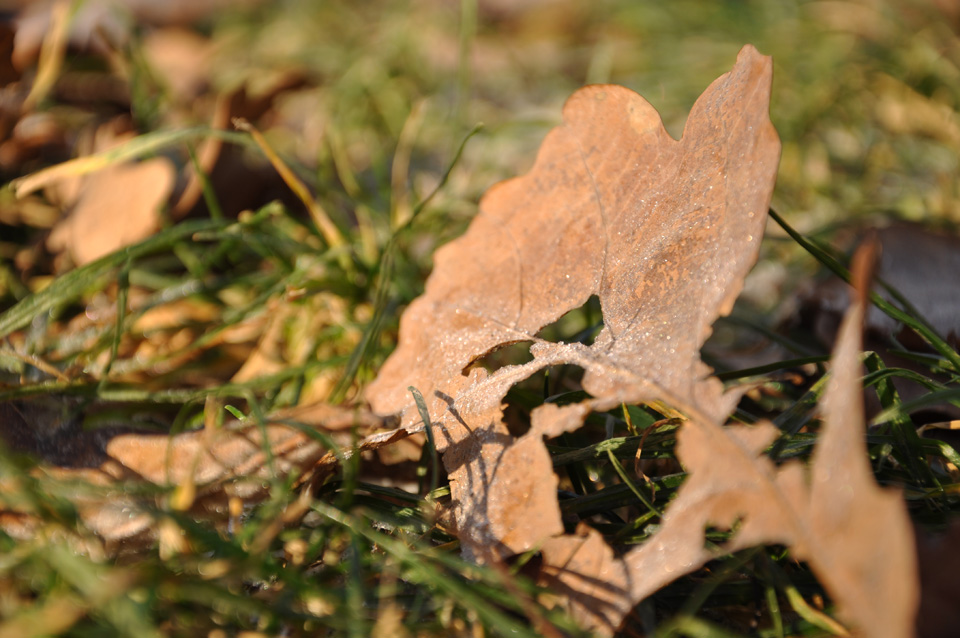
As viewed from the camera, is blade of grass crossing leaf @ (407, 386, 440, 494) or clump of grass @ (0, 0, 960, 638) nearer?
clump of grass @ (0, 0, 960, 638)

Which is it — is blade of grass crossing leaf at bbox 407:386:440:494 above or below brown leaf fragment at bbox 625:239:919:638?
below

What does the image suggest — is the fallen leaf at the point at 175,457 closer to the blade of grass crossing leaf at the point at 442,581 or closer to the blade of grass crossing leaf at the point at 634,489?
the blade of grass crossing leaf at the point at 442,581

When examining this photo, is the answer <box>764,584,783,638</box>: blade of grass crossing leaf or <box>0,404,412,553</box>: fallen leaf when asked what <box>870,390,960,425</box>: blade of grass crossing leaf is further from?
<box>0,404,412,553</box>: fallen leaf

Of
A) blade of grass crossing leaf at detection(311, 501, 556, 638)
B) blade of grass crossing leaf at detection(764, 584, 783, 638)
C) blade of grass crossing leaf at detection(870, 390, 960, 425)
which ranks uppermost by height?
blade of grass crossing leaf at detection(870, 390, 960, 425)

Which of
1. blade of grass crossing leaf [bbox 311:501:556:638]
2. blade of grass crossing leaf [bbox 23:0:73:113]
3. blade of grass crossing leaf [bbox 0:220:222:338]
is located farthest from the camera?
blade of grass crossing leaf [bbox 23:0:73:113]

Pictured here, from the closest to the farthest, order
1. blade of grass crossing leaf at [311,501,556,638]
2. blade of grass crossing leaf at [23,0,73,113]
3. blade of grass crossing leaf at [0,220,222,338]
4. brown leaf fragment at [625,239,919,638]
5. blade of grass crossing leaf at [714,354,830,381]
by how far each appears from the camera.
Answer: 1. brown leaf fragment at [625,239,919,638]
2. blade of grass crossing leaf at [311,501,556,638]
3. blade of grass crossing leaf at [714,354,830,381]
4. blade of grass crossing leaf at [0,220,222,338]
5. blade of grass crossing leaf at [23,0,73,113]

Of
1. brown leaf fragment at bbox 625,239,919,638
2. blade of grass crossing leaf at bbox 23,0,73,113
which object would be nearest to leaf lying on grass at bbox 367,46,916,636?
brown leaf fragment at bbox 625,239,919,638

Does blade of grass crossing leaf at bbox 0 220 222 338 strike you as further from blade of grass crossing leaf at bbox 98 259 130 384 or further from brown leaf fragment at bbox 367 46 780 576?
brown leaf fragment at bbox 367 46 780 576

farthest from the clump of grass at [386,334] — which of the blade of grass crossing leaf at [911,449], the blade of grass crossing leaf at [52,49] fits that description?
the blade of grass crossing leaf at [52,49]
